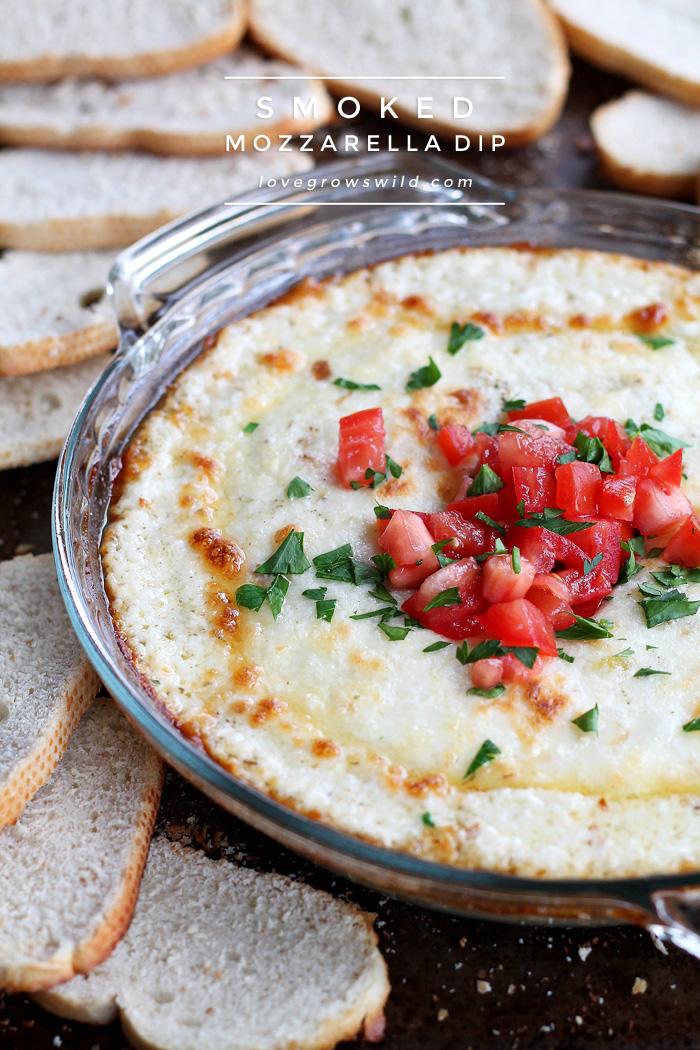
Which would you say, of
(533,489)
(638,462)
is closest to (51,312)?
(533,489)

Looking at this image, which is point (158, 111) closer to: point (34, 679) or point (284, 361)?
point (284, 361)

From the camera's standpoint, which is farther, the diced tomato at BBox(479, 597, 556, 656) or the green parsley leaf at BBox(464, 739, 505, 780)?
the diced tomato at BBox(479, 597, 556, 656)

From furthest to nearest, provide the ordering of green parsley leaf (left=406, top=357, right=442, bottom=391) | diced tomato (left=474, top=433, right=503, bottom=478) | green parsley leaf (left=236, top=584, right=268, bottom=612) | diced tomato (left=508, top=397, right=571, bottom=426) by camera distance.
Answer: green parsley leaf (left=406, top=357, right=442, bottom=391) → diced tomato (left=508, top=397, right=571, bottom=426) → diced tomato (left=474, top=433, right=503, bottom=478) → green parsley leaf (left=236, top=584, right=268, bottom=612)

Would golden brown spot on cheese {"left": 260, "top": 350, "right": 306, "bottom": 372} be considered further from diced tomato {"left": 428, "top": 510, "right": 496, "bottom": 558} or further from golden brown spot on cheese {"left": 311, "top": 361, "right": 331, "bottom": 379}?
diced tomato {"left": 428, "top": 510, "right": 496, "bottom": 558}

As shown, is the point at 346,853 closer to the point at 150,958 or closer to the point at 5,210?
the point at 150,958

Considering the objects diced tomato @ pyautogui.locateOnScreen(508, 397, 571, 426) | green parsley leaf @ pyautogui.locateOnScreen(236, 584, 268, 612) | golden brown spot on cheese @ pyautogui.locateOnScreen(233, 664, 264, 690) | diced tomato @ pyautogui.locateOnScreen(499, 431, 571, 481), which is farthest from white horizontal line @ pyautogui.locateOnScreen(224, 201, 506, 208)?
golden brown spot on cheese @ pyautogui.locateOnScreen(233, 664, 264, 690)

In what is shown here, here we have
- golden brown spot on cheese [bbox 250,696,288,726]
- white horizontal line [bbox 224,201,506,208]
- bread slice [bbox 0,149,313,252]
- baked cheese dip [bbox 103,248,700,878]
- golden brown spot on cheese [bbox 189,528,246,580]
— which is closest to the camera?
baked cheese dip [bbox 103,248,700,878]

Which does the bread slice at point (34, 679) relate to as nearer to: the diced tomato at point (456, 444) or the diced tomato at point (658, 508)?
the diced tomato at point (456, 444)
